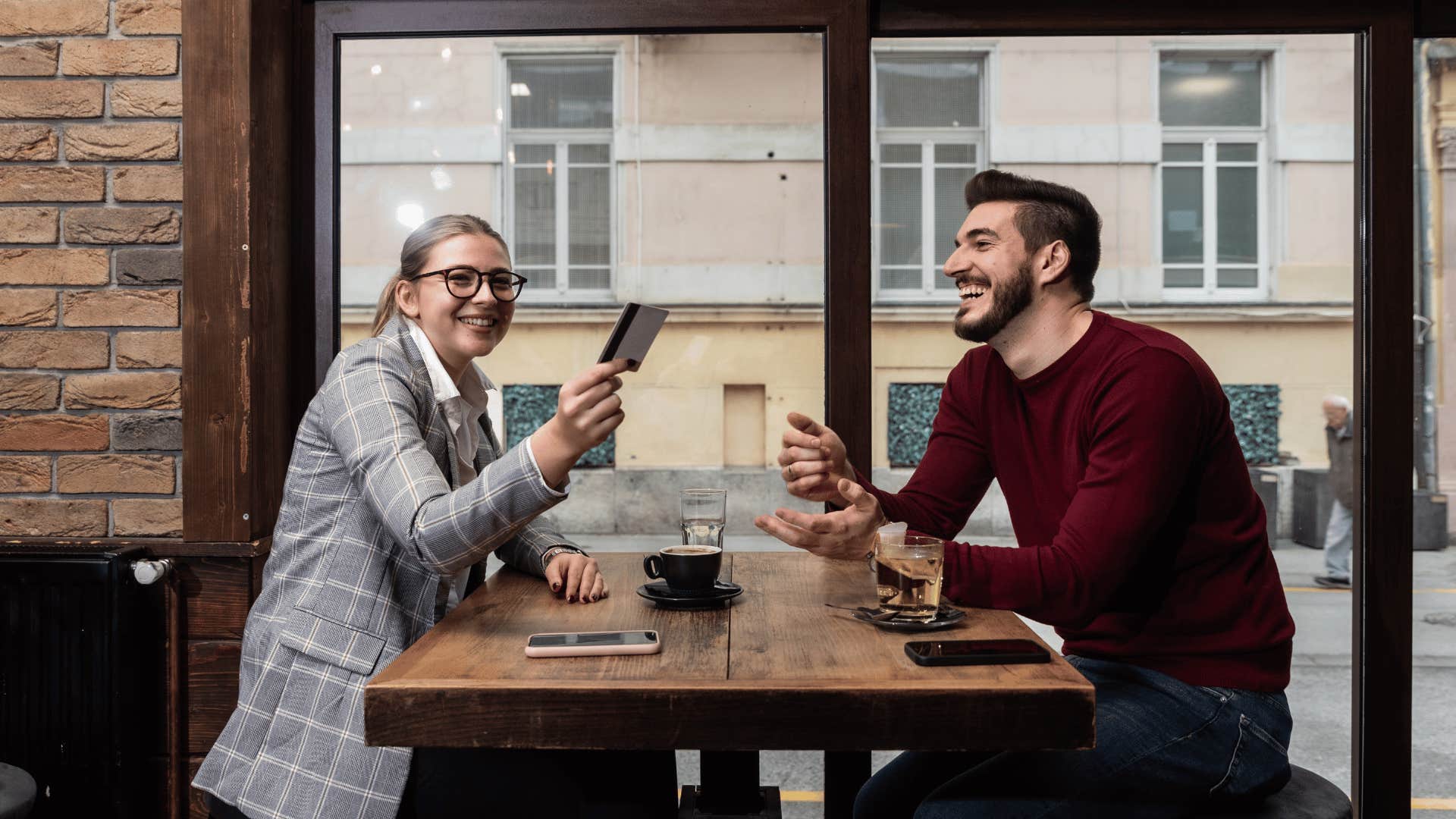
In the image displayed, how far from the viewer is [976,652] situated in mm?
1267

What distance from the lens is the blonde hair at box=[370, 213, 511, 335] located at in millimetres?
1841

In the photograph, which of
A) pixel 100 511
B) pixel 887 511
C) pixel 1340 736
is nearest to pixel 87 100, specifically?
pixel 100 511

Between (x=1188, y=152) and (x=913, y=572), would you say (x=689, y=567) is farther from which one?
(x=1188, y=152)

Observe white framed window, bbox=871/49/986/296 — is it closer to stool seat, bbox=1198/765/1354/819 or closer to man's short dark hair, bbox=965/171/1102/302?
man's short dark hair, bbox=965/171/1102/302

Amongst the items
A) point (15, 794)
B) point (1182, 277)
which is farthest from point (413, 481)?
point (1182, 277)

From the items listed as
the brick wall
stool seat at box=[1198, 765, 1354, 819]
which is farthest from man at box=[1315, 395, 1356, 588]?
the brick wall

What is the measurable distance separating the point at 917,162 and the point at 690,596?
1.30m

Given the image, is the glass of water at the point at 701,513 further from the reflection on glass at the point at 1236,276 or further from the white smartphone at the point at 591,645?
the reflection on glass at the point at 1236,276

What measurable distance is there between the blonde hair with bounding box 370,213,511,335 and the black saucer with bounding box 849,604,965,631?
3.03 feet

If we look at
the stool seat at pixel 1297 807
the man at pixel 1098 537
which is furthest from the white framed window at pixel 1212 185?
the stool seat at pixel 1297 807

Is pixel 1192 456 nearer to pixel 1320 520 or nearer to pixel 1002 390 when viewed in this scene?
pixel 1002 390

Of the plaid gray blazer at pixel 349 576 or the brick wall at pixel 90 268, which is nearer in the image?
the plaid gray blazer at pixel 349 576

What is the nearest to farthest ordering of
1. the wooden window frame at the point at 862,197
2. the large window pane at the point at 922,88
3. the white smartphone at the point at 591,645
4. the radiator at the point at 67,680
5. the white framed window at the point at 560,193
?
the white smartphone at the point at 591,645
the radiator at the point at 67,680
the wooden window frame at the point at 862,197
the large window pane at the point at 922,88
the white framed window at the point at 560,193

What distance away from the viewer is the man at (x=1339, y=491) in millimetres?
2373
